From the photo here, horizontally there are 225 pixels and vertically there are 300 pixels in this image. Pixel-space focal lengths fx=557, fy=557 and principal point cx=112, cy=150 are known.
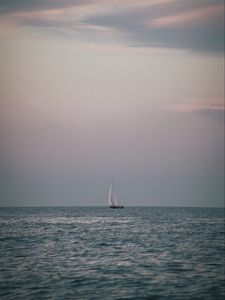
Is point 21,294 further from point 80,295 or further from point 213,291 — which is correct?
point 213,291

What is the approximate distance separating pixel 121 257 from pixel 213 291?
1872 centimetres

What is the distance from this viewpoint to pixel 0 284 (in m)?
40.2

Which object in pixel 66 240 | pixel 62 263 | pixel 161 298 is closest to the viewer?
pixel 161 298

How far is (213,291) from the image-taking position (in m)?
37.1

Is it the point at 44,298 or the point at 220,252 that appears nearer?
the point at 44,298

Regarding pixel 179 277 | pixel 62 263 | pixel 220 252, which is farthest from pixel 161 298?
pixel 220 252

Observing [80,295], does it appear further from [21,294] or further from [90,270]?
[90,270]

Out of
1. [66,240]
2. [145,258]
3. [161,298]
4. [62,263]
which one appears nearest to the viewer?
[161,298]

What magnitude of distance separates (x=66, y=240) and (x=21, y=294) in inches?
1452

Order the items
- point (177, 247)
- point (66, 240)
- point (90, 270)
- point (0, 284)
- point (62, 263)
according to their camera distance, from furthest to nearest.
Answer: point (66, 240)
point (177, 247)
point (62, 263)
point (90, 270)
point (0, 284)

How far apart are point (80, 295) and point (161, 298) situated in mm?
5353

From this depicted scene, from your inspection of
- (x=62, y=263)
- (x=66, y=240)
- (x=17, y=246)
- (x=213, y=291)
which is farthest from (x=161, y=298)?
(x=66, y=240)

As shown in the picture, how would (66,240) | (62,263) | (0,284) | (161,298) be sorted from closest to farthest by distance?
1. (161,298)
2. (0,284)
3. (62,263)
4. (66,240)

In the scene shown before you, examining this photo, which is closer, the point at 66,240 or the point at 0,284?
the point at 0,284
